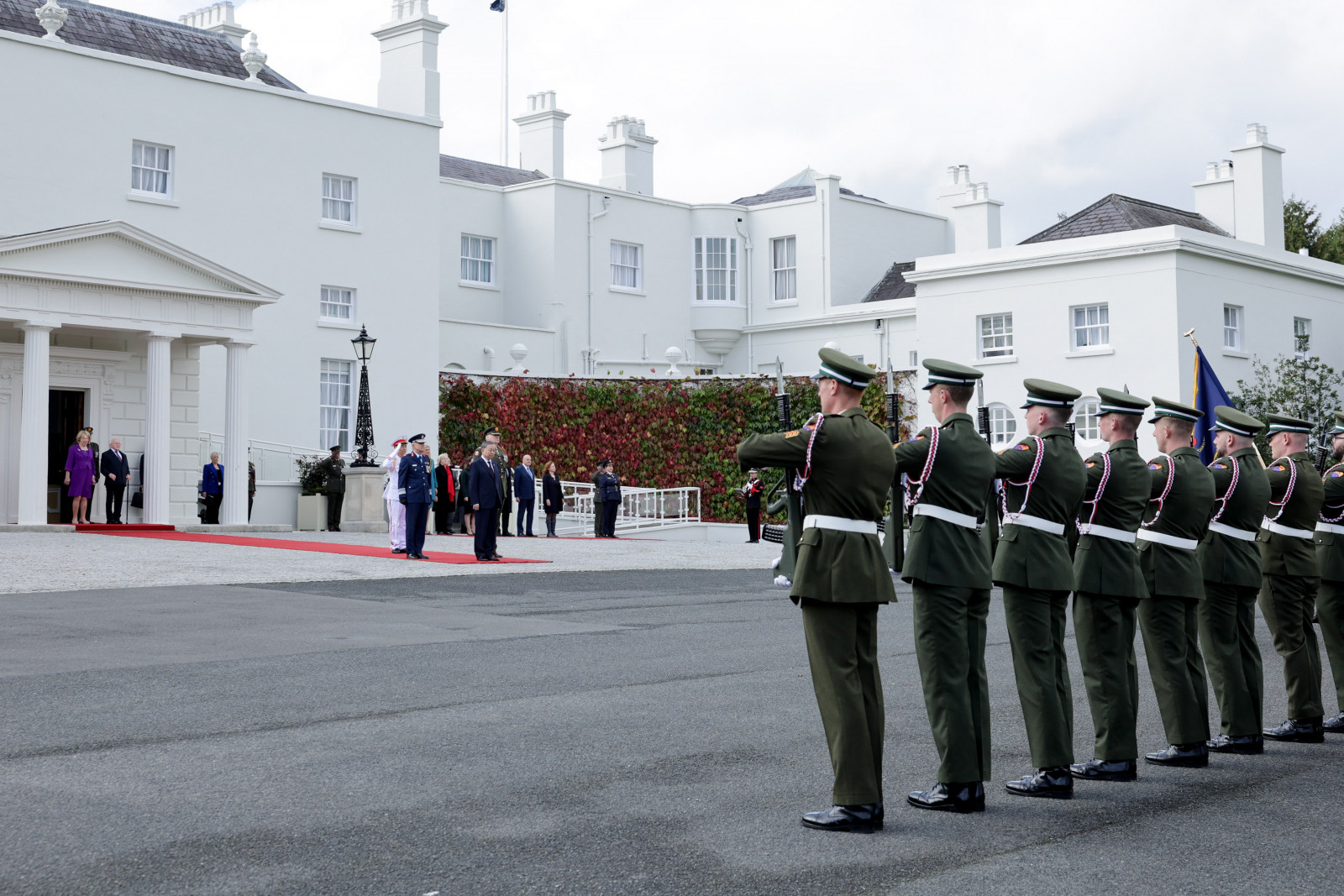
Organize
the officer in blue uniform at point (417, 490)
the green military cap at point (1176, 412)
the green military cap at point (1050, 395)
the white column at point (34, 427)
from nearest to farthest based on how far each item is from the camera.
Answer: the green military cap at point (1050, 395)
the green military cap at point (1176, 412)
the officer in blue uniform at point (417, 490)
the white column at point (34, 427)

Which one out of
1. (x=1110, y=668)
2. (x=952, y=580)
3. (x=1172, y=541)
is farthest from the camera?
(x=1172, y=541)

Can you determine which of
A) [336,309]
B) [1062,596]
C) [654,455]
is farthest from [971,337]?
[1062,596]

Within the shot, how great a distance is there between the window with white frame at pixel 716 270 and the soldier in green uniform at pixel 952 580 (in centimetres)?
3720

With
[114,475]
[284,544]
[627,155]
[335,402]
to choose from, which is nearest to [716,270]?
[627,155]

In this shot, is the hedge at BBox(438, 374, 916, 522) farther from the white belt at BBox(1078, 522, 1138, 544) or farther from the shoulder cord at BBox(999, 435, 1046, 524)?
the shoulder cord at BBox(999, 435, 1046, 524)

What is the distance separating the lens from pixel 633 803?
6.12 meters

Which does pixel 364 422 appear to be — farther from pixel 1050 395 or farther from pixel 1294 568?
pixel 1050 395

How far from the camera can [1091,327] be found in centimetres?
3312

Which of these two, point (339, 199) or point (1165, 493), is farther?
point (339, 199)

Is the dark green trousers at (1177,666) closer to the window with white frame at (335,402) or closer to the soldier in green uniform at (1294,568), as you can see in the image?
the soldier in green uniform at (1294,568)

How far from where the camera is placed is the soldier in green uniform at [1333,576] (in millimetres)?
8914

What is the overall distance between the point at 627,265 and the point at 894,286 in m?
8.34

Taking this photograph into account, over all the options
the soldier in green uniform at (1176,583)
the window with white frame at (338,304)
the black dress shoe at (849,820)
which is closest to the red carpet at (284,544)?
Result: the window with white frame at (338,304)

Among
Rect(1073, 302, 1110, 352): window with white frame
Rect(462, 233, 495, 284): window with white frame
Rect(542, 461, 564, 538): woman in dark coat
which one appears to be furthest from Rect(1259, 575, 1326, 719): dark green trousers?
Rect(462, 233, 495, 284): window with white frame
